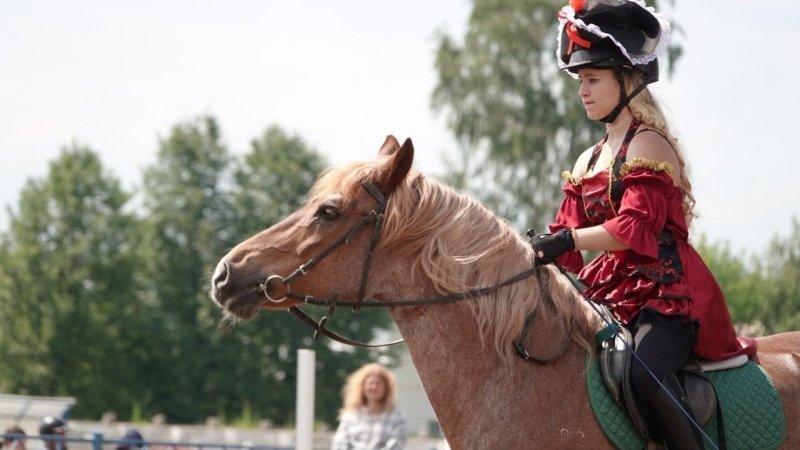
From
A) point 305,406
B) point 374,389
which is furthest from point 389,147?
point 374,389

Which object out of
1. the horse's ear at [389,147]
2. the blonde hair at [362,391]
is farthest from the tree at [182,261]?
the horse's ear at [389,147]

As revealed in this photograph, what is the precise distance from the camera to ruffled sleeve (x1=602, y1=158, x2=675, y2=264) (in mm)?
4977

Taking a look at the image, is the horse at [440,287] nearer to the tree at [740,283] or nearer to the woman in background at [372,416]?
the woman in background at [372,416]

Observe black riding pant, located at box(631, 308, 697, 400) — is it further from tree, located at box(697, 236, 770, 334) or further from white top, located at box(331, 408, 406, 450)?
tree, located at box(697, 236, 770, 334)

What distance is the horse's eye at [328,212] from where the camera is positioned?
202 inches

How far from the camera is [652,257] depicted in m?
5.04

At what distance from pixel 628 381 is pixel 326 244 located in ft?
4.53

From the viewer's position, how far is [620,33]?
5309mm

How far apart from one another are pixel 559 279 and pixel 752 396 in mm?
965

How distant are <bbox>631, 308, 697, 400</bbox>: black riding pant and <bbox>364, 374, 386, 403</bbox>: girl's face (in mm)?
5495

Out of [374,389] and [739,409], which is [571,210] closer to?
[739,409]

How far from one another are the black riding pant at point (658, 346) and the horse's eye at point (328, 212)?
1.36m

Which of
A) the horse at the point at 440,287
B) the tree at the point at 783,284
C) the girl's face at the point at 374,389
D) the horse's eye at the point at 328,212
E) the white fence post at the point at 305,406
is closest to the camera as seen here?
the horse at the point at 440,287

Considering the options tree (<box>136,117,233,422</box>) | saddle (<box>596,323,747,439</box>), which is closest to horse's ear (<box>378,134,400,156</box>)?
saddle (<box>596,323,747,439</box>)
